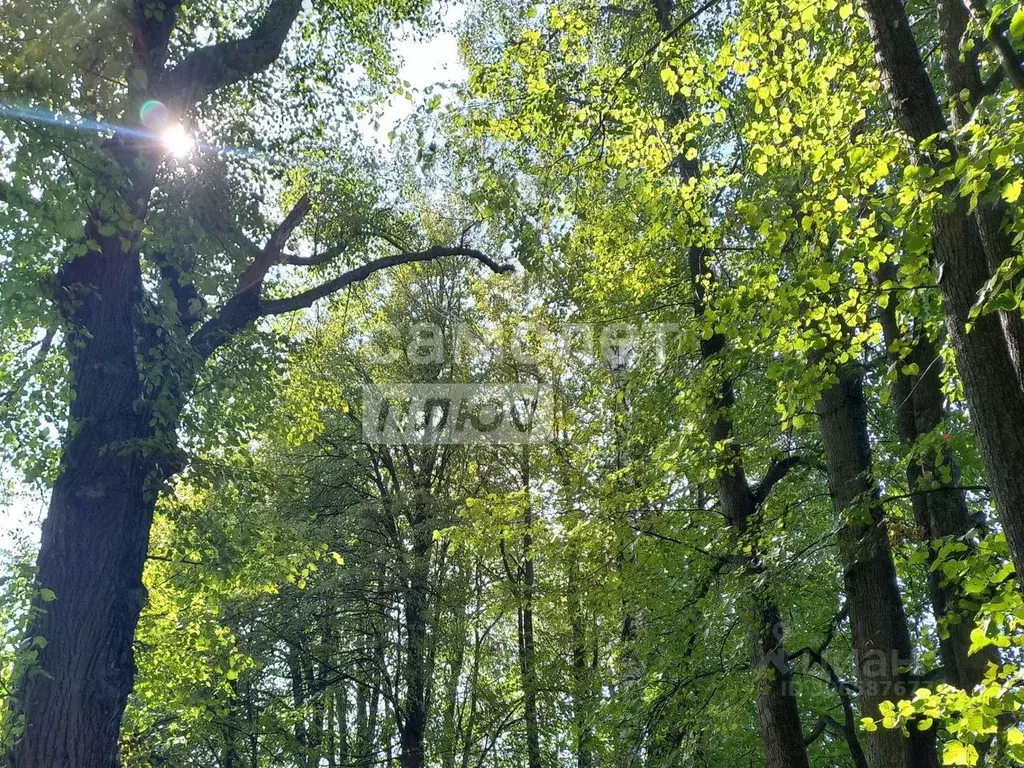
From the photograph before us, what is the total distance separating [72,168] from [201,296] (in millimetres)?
2507

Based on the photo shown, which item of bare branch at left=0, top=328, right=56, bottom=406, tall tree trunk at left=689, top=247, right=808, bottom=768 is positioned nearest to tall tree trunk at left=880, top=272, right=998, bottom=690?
tall tree trunk at left=689, top=247, right=808, bottom=768

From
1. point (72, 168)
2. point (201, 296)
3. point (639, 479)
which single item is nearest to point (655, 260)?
point (639, 479)

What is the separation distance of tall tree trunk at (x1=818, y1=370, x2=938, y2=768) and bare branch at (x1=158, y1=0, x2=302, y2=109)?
5203 mm

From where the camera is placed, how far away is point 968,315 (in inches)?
136

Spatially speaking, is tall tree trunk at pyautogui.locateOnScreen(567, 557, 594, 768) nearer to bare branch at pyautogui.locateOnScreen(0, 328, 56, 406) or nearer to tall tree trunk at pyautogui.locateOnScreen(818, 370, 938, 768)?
tall tree trunk at pyautogui.locateOnScreen(818, 370, 938, 768)

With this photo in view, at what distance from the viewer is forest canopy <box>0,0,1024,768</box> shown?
3.99 m

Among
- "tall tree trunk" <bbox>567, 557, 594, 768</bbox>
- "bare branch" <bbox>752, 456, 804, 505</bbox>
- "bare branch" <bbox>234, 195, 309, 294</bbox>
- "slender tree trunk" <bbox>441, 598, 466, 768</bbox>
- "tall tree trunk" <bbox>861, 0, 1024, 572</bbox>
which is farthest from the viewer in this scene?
"slender tree trunk" <bbox>441, 598, 466, 768</bbox>

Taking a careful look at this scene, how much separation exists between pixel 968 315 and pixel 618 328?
511 centimetres

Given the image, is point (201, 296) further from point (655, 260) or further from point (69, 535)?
point (655, 260)

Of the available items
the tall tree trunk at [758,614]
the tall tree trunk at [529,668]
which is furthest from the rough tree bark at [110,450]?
the tall tree trunk at [529,668]

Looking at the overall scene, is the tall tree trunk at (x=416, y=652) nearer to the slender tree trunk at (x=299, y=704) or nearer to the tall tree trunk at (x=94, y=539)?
the slender tree trunk at (x=299, y=704)

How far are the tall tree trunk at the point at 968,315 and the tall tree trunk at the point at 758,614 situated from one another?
2394 mm

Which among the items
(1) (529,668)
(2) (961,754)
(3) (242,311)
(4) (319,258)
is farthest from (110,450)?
(1) (529,668)

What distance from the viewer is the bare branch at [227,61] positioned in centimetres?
618
